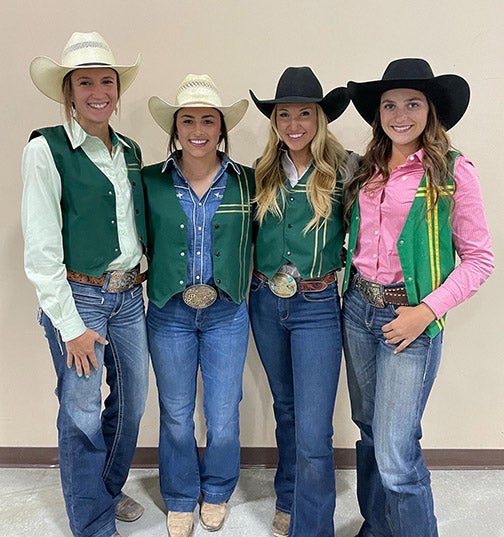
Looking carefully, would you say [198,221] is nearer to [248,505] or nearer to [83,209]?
[83,209]

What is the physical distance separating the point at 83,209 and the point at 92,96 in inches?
13.0

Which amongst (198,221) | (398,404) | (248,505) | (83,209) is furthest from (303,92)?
(248,505)

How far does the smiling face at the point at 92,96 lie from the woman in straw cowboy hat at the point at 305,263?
0.44 meters

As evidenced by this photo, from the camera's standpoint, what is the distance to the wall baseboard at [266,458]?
2301mm

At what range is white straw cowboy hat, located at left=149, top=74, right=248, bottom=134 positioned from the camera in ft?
5.33

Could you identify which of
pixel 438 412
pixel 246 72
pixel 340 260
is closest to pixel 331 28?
pixel 246 72

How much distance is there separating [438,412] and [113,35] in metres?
2.00

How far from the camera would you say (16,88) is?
2.02m

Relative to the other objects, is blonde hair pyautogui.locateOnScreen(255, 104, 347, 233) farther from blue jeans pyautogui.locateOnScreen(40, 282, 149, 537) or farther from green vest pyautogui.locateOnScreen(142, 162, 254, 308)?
blue jeans pyautogui.locateOnScreen(40, 282, 149, 537)

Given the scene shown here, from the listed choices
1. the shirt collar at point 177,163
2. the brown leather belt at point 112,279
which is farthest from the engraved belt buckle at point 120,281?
the shirt collar at point 177,163

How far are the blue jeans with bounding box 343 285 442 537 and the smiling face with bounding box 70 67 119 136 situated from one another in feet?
2.96

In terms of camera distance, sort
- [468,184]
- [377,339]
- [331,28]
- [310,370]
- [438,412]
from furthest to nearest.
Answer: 1. [438,412]
2. [331,28]
3. [310,370]
4. [377,339]
5. [468,184]

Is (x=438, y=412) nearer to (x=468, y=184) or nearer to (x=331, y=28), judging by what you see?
(x=468, y=184)

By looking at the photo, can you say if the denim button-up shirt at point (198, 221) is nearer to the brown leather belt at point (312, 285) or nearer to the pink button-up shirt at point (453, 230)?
the brown leather belt at point (312, 285)
